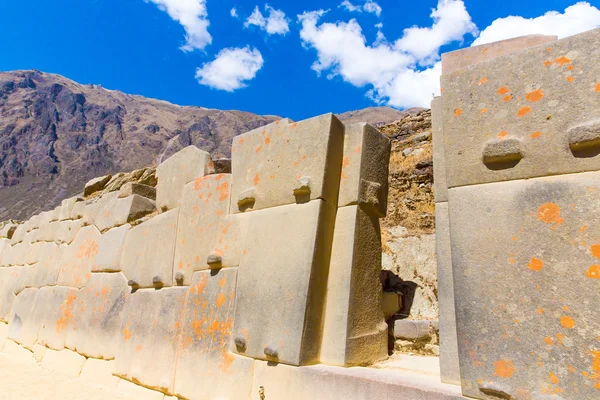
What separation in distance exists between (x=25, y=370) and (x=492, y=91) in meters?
5.15

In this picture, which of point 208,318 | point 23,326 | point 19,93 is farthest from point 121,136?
point 208,318

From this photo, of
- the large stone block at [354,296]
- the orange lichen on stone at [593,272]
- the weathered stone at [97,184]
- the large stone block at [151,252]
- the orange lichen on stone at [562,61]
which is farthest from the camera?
the weathered stone at [97,184]

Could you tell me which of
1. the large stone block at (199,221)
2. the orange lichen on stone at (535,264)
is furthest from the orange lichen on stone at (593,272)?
the large stone block at (199,221)

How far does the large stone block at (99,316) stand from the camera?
3.92 metres

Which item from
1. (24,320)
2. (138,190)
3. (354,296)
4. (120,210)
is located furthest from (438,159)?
(24,320)

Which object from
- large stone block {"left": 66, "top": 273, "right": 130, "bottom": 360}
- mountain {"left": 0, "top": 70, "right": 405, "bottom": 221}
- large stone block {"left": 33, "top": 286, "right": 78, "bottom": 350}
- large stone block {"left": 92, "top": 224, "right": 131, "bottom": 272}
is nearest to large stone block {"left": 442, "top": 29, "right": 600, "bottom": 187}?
large stone block {"left": 66, "top": 273, "right": 130, "bottom": 360}

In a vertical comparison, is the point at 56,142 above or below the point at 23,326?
above

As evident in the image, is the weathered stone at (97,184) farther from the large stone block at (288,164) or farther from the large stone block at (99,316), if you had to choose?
the large stone block at (288,164)

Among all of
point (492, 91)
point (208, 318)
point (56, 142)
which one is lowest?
point (208, 318)

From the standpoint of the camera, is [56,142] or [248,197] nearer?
[248,197]

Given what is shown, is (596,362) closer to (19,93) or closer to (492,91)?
(492,91)

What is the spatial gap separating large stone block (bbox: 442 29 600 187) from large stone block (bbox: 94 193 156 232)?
3261 millimetres

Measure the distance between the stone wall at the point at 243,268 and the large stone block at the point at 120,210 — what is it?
0.02m

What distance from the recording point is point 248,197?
9.56 feet
